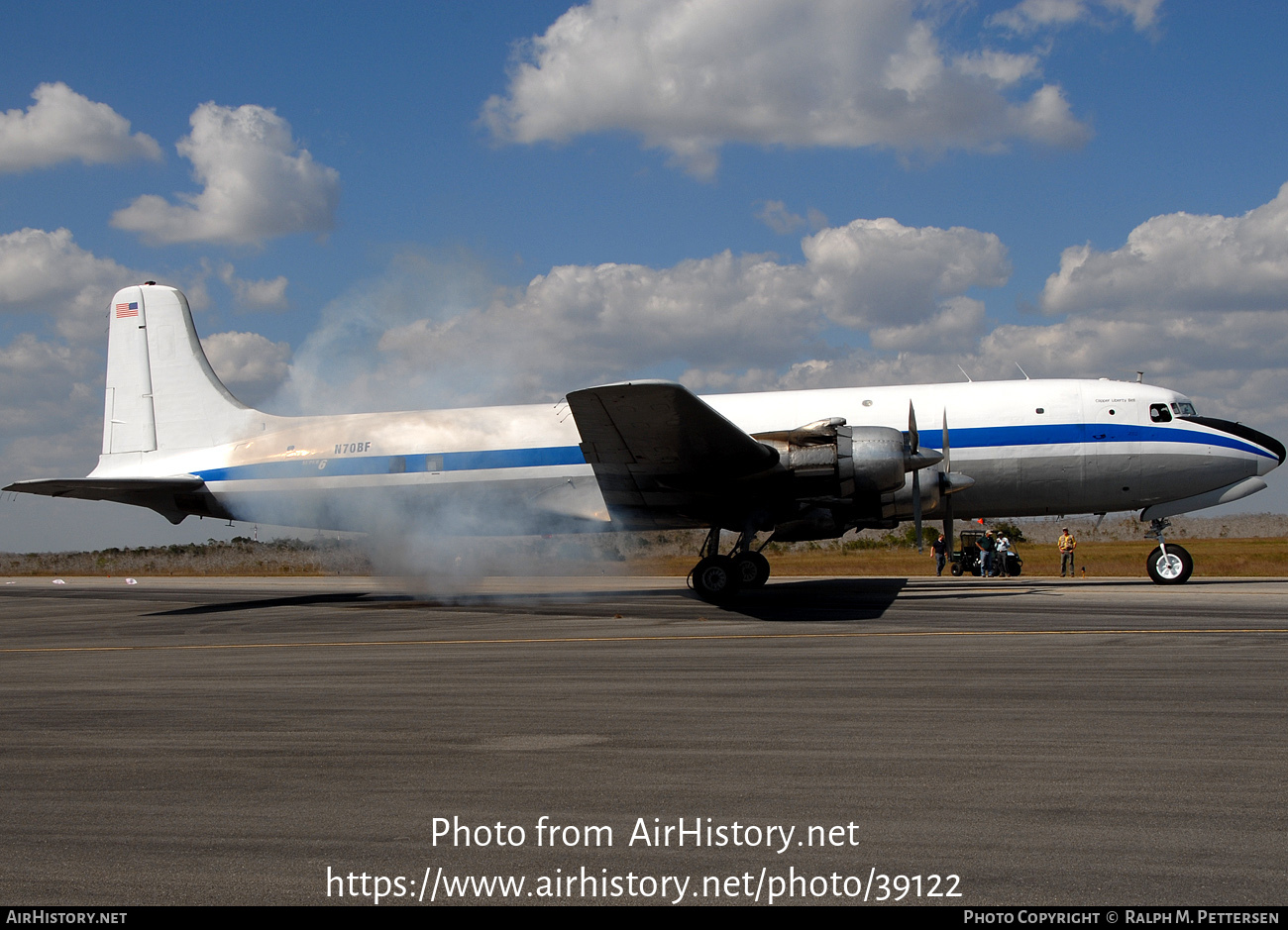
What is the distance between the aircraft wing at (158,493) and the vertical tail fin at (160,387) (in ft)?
4.86

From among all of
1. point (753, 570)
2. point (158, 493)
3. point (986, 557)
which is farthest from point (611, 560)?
point (986, 557)

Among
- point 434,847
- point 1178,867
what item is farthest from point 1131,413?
point 434,847

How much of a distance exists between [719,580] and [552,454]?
15.2ft

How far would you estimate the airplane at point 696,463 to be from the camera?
17547mm

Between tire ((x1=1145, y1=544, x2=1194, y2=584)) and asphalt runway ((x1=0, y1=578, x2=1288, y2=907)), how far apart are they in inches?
344

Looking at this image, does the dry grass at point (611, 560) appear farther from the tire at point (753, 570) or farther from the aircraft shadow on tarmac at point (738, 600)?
the tire at point (753, 570)

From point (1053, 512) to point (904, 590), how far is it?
3615 millimetres

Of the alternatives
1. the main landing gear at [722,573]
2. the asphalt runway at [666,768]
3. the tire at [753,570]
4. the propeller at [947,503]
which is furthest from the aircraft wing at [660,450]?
the propeller at [947,503]

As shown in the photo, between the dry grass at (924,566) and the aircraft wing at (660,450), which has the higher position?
the aircraft wing at (660,450)

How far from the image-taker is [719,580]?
1844 centimetres

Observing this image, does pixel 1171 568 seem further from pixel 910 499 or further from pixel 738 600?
pixel 738 600

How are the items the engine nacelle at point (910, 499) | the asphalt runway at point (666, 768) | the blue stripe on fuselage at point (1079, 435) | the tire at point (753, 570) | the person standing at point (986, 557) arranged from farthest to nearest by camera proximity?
the person standing at point (986, 557)
the blue stripe on fuselage at point (1079, 435)
the tire at point (753, 570)
the engine nacelle at point (910, 499)
the asphalt runway at point (666, 768)

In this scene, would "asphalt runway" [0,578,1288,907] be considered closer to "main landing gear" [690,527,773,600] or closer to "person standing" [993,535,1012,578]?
"main landing gear" [690,527,773,600]

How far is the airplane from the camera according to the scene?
1755 centimetres
